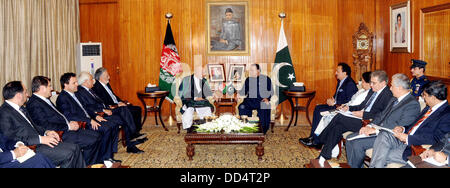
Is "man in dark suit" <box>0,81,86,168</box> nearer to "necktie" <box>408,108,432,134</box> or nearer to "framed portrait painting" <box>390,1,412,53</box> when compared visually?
"necktie" <box>408,108,432,134</box>

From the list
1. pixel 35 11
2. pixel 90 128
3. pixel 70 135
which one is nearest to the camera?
pixel 70 135

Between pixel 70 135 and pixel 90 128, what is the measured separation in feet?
1.98

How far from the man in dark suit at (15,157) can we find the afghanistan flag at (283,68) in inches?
224

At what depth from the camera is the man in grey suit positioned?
407 cm

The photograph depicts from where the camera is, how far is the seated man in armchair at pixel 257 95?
693 centimetres

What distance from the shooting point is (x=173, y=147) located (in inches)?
238

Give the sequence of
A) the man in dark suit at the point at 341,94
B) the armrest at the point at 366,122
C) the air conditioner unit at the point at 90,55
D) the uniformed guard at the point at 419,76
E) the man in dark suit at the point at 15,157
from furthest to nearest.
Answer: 1. the air conditioner unit at the point at 90,55
2. the man in dark suit at the point at 341,94
3. the uniformed guard at the point at 419,76
4. the armrest at the point at 366,122
5. the man in dark suit at the point at 15,157

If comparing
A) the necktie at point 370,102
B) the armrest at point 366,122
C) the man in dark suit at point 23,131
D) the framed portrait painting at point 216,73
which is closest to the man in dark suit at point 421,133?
the armrest at point 366,122

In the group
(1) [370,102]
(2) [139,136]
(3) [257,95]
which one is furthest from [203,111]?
(1) [370,102]

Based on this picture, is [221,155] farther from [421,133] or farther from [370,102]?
[421,133]

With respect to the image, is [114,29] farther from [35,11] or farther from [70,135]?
[70,135]

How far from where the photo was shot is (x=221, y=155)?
5504 mm

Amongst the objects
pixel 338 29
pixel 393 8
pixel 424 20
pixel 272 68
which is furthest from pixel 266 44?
pixel 424 20

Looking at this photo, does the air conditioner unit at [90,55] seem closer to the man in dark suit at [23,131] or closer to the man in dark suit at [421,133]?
the man in dark suit at [23,131]
